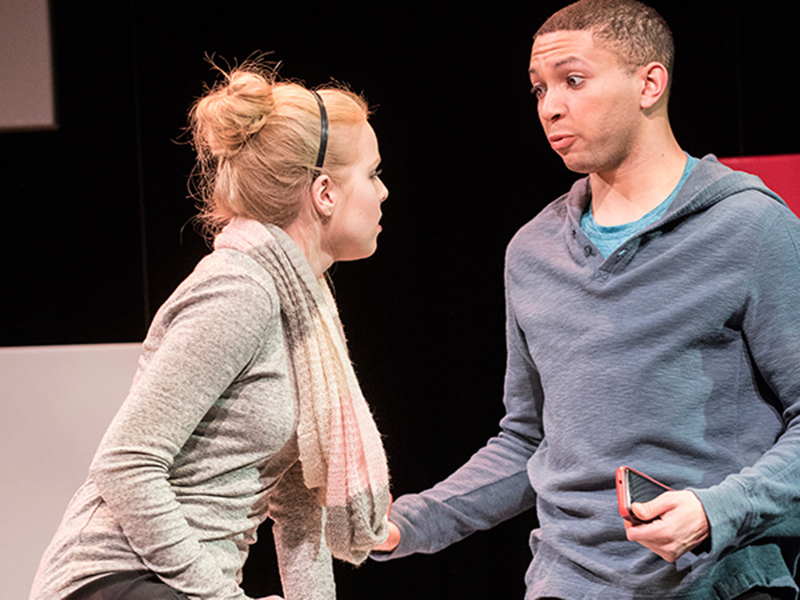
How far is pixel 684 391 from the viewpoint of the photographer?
1348 millimetres

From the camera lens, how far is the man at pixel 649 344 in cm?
130

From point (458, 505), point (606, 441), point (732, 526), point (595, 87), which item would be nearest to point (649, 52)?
point (595, 87)

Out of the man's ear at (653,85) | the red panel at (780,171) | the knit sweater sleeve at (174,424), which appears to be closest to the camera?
the knit sweater sleeve at (174,424)

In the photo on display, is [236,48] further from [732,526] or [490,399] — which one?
[732,526]

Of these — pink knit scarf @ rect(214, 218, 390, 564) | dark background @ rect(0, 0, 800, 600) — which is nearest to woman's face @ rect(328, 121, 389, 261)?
pink knit scarf @ rect(214, 218, 390, 564)

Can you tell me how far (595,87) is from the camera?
148cm

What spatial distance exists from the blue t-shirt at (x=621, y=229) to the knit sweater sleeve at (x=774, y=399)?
0.66 ft

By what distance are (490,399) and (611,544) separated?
110cm

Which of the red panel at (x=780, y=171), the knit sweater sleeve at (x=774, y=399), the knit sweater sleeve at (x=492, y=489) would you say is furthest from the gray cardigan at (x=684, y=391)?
the red panel at (x=780, y=171)

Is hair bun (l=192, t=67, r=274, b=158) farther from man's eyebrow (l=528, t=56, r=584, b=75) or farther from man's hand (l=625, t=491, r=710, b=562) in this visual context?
man's hand (l=625, t=491, r=710, b=562)

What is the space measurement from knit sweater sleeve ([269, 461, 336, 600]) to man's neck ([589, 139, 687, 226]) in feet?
2.61

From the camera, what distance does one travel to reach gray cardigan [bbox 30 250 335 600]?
1192mm

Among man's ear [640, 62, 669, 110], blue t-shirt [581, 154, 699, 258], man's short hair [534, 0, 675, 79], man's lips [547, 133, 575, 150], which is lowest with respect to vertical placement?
blue t-shirt [581, 154, 699, 258]

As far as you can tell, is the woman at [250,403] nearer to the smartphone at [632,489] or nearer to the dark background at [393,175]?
the smartphone at [632,489]
